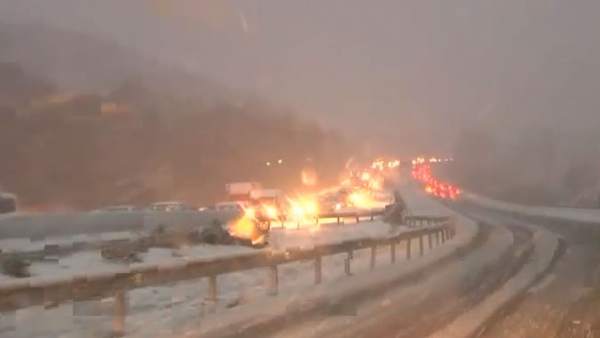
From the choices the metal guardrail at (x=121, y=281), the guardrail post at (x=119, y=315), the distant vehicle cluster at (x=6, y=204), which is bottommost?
the guardrail post at (x=119, y=315)

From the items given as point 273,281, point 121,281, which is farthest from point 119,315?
point 273,281

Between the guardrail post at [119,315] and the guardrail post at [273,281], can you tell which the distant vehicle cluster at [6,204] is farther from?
the guardrail post at [119,315]

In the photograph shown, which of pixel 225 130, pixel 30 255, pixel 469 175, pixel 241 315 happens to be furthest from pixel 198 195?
pixel 469 175

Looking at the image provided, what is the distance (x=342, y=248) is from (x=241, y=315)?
729 centimetres

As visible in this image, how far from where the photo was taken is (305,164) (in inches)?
5758

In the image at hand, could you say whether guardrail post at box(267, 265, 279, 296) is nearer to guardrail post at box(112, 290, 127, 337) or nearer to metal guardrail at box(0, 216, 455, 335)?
metal guardrail at box(0, 216, 455, 335)

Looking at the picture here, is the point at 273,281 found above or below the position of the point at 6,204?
below

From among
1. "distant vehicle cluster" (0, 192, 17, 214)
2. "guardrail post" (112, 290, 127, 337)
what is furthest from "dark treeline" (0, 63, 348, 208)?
"guardrail post" (112, 290, 127, 337)

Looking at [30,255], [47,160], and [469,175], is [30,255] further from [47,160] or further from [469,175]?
[469,175]

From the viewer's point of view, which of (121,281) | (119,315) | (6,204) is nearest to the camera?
(121,281)

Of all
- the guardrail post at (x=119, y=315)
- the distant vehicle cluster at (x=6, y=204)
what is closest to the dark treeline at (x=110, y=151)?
the distant vehicle cluster at (x=6, y=204)

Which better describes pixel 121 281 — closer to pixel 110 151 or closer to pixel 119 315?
pixel 119 315

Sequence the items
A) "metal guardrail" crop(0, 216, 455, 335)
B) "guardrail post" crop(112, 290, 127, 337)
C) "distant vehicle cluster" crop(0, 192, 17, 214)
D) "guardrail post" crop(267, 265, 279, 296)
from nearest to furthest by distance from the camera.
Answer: "metal guardrail" crop(0, 216, 455, 335), "guardrail post" crop(112, 290, 127, 337), "guardrail post" crop(267, 265, 279, 296), "distant vehicle cluster" crop(0, 192, 17, 214)

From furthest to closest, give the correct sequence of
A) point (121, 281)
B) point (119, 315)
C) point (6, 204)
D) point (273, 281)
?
1. point (6, 204)
2. point (273, 281)
3. point (119, 315)
4. point (121, 281)
